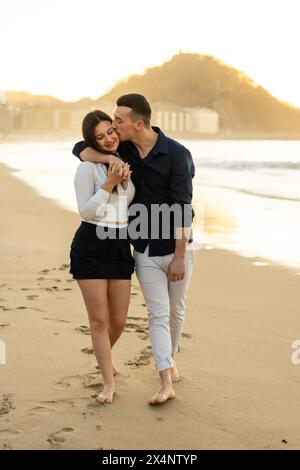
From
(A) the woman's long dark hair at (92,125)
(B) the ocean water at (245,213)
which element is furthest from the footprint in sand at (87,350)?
(B) the ocean water at (245,213)

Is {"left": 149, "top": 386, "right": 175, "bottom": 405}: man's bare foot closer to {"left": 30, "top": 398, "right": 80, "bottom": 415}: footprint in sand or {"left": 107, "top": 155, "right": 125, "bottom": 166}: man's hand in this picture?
{"left": 30, "top": 398, "right": 80, "bottom": 415}: footprint in sand

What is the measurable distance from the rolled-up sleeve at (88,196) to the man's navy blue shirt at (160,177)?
155 millimetres

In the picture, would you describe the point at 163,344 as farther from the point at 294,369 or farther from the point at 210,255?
the point at 210,255

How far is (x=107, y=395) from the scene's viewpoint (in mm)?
3604

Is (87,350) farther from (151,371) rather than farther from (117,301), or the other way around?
(117,301)

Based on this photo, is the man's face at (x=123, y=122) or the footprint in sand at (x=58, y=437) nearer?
the footprint in sand at (x=58, y=437)

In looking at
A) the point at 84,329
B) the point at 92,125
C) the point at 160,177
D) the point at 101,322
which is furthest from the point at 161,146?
the point at 84,329

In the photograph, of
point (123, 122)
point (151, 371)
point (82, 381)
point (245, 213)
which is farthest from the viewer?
point (245, 213)

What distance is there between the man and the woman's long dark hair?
0.11 ft

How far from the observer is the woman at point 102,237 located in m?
3.43

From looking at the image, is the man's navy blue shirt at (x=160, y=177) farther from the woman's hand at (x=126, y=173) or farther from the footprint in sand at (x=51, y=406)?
the footprint in sand at (x=51, y=406)

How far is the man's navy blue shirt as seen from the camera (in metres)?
3.51

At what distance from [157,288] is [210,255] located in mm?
4211

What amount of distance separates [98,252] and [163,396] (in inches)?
34.5
